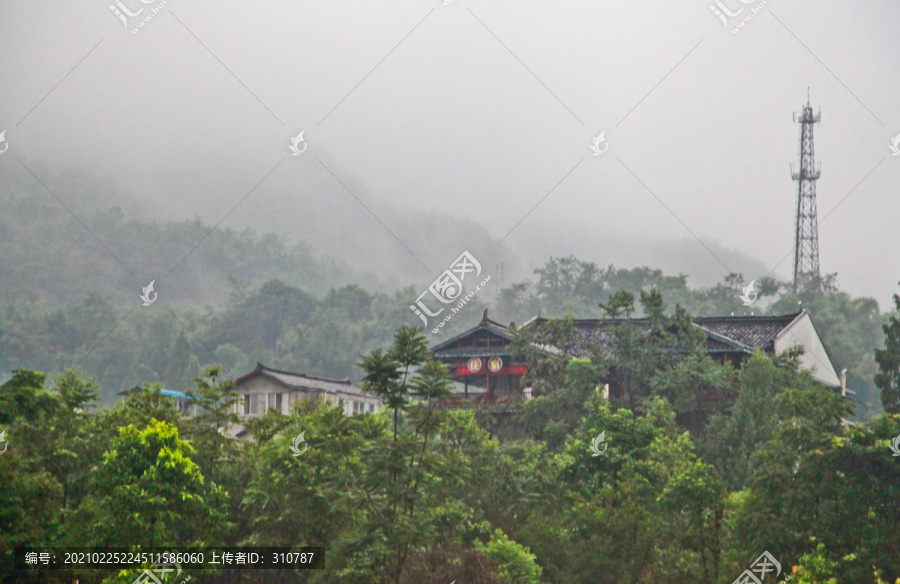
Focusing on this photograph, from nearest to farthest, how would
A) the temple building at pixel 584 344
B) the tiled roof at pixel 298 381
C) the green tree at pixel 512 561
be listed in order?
the green tree at pixel 512 561, the temple building at pixel 584 344, the tiled roof at pixel 298 381

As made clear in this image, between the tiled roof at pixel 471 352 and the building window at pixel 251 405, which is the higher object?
the tiled roof at pixel 471 352

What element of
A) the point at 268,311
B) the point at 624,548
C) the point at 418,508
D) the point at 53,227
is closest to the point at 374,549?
the point at 418,508

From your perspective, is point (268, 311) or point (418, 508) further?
point (268, 311)

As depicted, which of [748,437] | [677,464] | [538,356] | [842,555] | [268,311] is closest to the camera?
[842,555]

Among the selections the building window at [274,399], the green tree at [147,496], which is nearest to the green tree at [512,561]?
the green tree at [147,496]

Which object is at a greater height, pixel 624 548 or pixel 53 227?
pixel 53 227

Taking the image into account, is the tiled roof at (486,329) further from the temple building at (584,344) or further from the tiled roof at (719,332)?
the tiled roof at (719,332)

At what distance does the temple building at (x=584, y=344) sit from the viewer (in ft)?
84.9

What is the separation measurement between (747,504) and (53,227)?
86.8 metres

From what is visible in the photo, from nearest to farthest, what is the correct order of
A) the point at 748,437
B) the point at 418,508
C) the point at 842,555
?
the point at 842,555, the point at 418,508, the point at 748,437

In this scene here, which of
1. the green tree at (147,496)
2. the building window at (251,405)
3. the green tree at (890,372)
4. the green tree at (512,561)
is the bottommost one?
the green tree at (512,561)

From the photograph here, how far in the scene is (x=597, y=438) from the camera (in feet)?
64.1

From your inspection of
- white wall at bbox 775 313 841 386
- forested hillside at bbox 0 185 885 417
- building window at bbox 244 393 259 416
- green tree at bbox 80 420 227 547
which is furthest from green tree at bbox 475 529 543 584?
forested hillside at bbox 0 185 885 417

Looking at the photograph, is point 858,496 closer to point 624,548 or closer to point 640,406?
point 624,548
